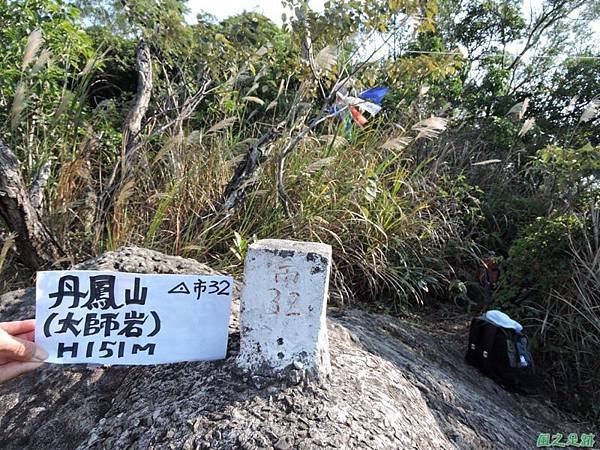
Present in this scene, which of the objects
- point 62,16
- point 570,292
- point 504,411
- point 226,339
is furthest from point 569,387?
point 62,16

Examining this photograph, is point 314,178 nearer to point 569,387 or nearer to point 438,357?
point 438,357

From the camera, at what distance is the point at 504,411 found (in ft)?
8.17

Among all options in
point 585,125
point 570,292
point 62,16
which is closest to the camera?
point 570,292

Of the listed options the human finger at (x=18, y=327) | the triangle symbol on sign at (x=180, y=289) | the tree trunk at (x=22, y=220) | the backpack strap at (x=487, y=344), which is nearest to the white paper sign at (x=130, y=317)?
the triangle symbol on sign at (x=180, y=289)

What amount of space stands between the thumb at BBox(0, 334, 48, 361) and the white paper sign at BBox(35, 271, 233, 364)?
22mm

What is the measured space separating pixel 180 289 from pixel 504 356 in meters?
1.89

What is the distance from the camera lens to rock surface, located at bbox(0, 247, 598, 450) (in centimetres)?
145

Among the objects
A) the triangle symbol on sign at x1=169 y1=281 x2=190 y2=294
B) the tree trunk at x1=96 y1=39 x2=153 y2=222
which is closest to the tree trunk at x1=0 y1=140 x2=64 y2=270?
the tree trunk at x1=96 y1=39 x2=153 y2=222

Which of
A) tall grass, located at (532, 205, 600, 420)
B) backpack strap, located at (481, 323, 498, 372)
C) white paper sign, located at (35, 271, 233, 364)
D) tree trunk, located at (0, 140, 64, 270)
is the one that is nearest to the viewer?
white paper sign, located at (35, 271, 233, 364)

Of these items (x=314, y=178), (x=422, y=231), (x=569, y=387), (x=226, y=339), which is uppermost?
(x=314, y=178)

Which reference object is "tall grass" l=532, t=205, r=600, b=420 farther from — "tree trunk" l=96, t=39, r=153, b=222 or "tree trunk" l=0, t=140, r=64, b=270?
"tree trunk" l=0, t=140, r=64, b=270

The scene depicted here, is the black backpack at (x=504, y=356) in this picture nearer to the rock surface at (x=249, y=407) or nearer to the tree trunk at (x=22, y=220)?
the rock surface at (x=249, y=407)

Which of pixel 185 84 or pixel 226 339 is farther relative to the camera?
pixel 185 84

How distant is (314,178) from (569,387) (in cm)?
217
